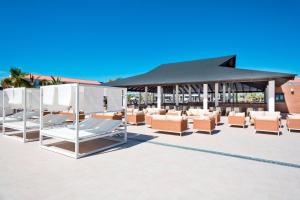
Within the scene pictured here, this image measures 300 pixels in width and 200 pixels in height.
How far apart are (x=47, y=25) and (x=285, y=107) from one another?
97.9 feet

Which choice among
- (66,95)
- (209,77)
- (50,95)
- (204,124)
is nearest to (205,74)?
(209,77)

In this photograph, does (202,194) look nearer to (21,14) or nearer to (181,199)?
(181,199)

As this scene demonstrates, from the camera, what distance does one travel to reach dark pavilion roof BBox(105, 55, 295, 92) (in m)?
13.8

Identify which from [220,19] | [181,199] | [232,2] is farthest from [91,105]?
[220,19]

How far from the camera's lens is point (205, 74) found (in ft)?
58.1

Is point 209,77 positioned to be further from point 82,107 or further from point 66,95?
point 66,95

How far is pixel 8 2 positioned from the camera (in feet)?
50.1

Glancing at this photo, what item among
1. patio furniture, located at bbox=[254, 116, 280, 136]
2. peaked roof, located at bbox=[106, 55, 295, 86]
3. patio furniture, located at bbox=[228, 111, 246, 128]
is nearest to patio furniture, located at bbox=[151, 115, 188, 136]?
patio furniture, located at bbox=[254, 116, 280, 136]

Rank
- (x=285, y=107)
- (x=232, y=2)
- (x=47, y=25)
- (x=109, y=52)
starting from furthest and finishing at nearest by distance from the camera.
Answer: (x=109, y=52) < (x=47, y=25) < (x=285, y=107) < (x=232, y=2)

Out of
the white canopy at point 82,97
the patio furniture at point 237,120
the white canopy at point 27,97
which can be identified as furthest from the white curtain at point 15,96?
the patio furniture at point 237,120

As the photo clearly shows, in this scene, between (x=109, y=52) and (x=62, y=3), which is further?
(x=109, y=52)

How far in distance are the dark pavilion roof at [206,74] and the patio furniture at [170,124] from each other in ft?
26.6

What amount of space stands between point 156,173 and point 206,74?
15103 mm

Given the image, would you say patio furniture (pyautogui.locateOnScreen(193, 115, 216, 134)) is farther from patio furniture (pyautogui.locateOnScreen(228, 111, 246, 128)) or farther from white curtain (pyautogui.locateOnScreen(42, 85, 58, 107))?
white curtain (pyautogui.locateOnScreen(42, 85, 58, 107))
